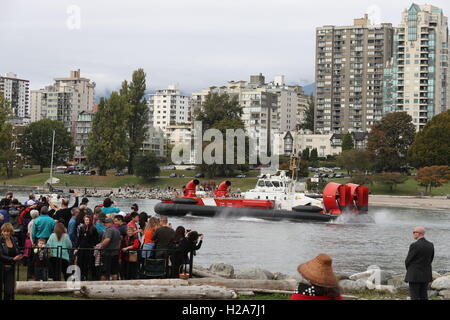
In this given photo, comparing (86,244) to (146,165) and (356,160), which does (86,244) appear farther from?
(356,160)

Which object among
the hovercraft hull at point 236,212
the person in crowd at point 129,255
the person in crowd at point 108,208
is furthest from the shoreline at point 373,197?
the person in crowd at point 129,255

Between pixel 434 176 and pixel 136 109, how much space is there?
130 ft

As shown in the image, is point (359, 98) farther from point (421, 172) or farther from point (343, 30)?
point (421, 172)

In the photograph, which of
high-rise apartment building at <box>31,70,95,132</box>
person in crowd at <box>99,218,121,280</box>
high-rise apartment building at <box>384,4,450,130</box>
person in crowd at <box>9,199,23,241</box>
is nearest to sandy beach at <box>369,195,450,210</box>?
high-rise apartment building at <box>384,4,450,130</box>

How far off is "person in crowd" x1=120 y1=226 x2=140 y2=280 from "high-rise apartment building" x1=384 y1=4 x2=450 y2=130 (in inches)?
4861

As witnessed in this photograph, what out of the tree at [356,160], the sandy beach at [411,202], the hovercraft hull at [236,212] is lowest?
the sandy beach at [411,202]

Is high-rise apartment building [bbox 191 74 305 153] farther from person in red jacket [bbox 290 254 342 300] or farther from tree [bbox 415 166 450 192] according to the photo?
person in red jacket [bbox 290 254 342 300]

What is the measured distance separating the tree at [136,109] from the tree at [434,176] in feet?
121

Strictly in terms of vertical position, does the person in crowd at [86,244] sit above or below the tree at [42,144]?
below

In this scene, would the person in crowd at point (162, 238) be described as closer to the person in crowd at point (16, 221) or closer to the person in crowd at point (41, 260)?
the person in crowd at point (41, 260)

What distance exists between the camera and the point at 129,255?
13820mm

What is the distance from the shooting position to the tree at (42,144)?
11238 centimetres

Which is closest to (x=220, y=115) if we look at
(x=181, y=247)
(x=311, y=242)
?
(x=311, y=242)
